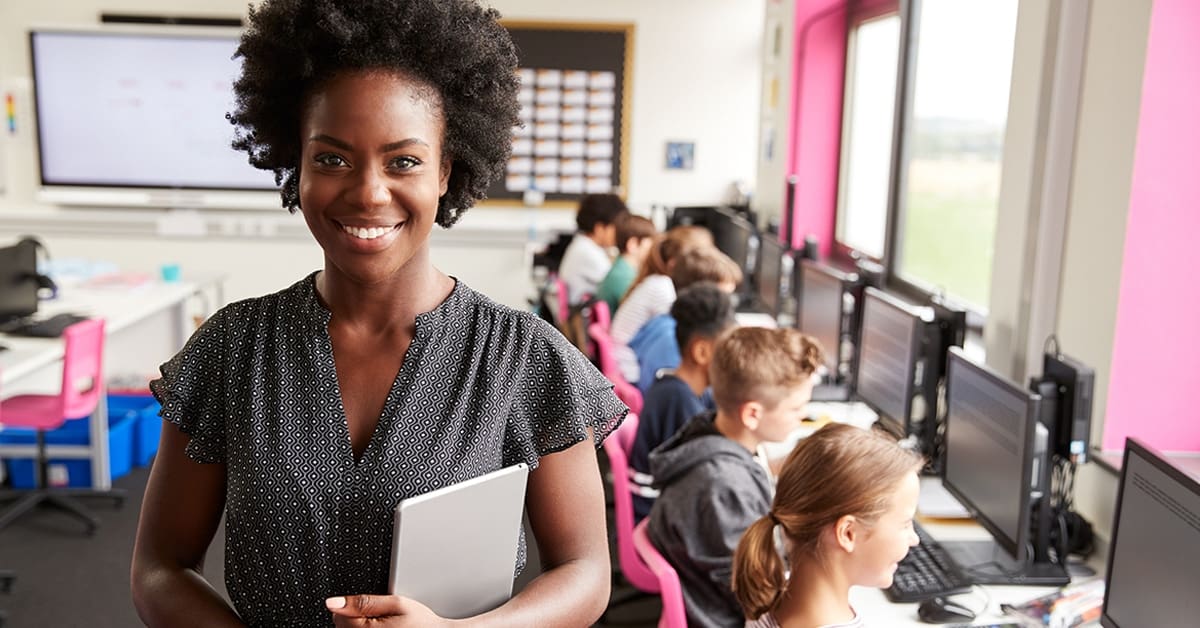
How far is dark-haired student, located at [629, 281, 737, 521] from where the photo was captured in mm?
3080

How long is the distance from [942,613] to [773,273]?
283 cm

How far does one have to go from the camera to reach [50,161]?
6.99 meters

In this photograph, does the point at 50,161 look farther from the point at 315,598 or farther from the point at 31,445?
the point at 315,598

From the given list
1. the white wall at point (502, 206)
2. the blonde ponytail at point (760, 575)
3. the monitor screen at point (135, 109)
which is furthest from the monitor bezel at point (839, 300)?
the monitor screen at point (135, 109)

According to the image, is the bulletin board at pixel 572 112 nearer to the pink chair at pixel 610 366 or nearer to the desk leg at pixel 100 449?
the pink chair at pixel 610 366

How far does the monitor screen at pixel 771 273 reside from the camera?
468 cm

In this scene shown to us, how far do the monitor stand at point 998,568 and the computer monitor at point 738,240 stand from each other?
9.97 ft

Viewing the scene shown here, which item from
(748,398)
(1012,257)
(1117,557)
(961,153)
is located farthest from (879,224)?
(1117,557)

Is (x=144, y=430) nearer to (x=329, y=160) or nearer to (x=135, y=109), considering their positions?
(x=135, y=109)

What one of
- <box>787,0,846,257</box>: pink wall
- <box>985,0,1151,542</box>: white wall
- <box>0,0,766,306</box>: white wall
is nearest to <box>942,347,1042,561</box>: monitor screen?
<box>985,0,1151,542</box>: white wall

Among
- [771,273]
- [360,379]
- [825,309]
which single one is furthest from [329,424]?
[771,273]

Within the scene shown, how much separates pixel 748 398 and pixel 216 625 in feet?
5.12

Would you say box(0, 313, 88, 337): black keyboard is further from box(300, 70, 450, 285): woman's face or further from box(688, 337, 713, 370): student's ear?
box(300, 70, 450, 285): woman's face

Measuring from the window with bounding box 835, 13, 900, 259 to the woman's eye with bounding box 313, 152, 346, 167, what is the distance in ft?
14.3
